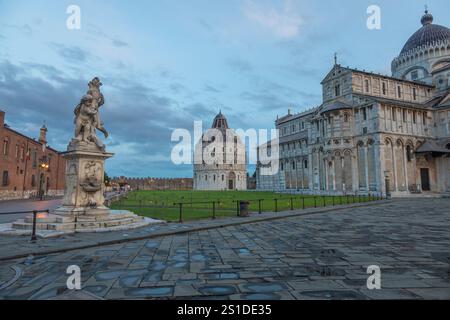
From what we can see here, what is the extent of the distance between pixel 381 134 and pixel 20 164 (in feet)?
153

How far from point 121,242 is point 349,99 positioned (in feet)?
138

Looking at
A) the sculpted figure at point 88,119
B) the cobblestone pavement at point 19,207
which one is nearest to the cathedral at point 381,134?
the cobblestone pavement at point 19,207

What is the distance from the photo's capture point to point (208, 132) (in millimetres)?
118875

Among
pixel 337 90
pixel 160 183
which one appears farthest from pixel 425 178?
pixel 160 183

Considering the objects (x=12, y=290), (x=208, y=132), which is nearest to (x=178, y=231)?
(x=12, y=290)

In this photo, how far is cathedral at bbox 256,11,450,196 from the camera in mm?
39500

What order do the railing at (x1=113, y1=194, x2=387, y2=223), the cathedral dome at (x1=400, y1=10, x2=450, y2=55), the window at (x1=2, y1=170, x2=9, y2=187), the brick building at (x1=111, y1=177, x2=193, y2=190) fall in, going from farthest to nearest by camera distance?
the brick building at (x1=111, y1=177, x2=193, y2=190) < the cathedral dome at (x1=400, y1=10, x2=450, y2=55) < the window at (x1=2, y1=170, x2=9, y2=187) < the railing at (x1=113, y1=194, x2=387, y2=223)

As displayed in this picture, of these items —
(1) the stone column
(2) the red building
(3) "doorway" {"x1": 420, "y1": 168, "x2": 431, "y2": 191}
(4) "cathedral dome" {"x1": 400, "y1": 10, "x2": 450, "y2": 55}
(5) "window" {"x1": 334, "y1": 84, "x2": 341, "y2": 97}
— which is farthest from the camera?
(4) "cathedral dome" {"x1": 400, "y1": 10, "x2": 450, "y2": 55}

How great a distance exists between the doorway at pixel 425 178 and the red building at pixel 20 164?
49.3 meters

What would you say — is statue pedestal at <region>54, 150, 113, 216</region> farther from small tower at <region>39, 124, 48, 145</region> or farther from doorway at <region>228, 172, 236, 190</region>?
doorway at <region>228, 172, 236, 190</region>

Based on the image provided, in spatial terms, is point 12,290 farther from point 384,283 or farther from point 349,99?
point 349,99

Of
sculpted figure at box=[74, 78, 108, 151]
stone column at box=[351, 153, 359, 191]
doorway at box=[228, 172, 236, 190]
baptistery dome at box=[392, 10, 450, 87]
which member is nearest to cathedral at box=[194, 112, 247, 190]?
doorway at box=[228, 172, 236, 190]

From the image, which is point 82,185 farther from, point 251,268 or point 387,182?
point 387,182
